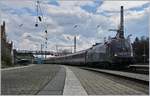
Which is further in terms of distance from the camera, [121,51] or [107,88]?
[121,51]

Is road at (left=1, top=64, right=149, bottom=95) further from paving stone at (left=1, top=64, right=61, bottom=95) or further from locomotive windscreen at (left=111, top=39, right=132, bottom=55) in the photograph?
locomotive windscreen at (left=111, top=39, right=132, bottom=55)

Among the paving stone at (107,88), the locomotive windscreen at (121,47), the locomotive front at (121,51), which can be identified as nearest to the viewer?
the paving stone at (107,88)

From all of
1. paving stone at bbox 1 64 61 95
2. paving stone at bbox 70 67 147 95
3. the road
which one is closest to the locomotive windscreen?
paving stone at bbox 1 64 61 95

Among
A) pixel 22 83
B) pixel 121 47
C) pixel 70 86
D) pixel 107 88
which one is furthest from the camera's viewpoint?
pixel 121 47

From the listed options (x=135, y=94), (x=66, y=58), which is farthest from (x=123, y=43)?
(x=66, y=58)

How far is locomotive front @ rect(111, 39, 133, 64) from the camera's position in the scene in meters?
45.2

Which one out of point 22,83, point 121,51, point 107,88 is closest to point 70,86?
point 107,88

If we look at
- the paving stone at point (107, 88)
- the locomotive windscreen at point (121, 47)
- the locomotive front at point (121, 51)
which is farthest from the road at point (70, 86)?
the locomotive windscreen at point (121, 47)

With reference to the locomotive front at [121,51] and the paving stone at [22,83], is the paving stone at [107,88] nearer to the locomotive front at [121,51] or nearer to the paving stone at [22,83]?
the paving stone at [22,83]

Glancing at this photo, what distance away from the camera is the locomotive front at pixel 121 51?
45188 millimetres

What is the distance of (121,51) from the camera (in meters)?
46.5

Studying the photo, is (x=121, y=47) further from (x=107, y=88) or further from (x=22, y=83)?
(x=107, y=88)

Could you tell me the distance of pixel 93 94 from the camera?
45.7 ft

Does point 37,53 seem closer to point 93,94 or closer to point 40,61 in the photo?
point 40,61
